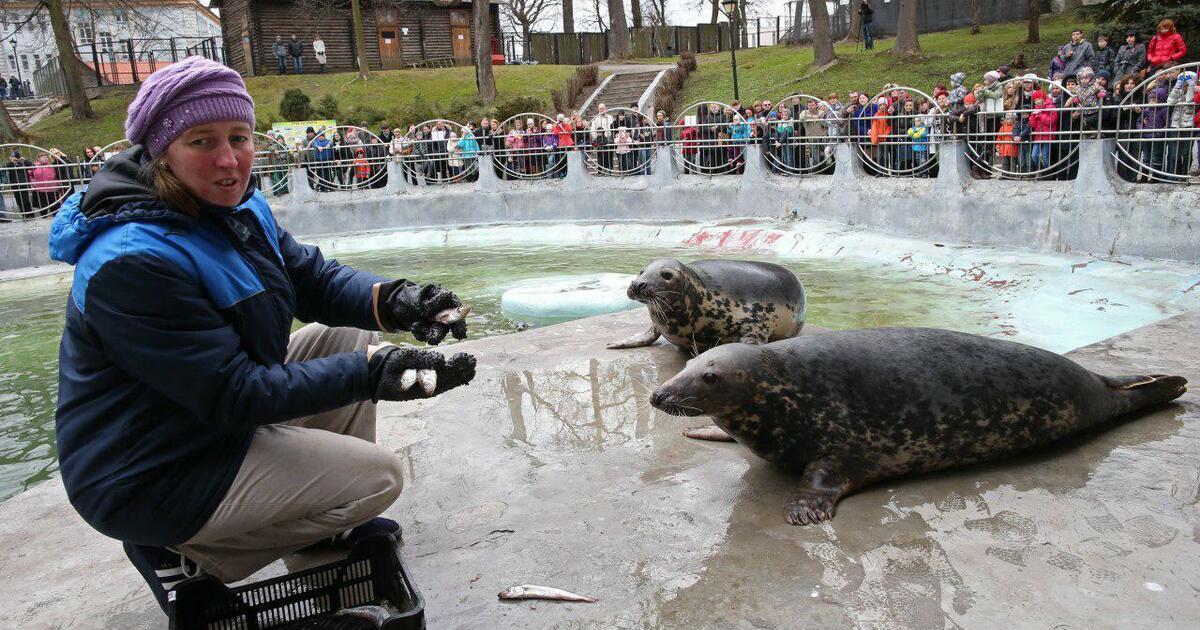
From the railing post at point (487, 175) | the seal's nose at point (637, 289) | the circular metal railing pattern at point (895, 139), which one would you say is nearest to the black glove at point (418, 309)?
the seal's nose at point (637, 289)

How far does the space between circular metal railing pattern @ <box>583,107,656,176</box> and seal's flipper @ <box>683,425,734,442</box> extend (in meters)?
13.2

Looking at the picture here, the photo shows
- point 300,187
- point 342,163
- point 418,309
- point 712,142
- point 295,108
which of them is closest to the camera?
point 418,309

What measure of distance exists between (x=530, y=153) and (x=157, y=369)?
1665 centimetres

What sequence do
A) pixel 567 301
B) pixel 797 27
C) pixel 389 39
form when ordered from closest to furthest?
pixel 567 301 → pixel 389 39 → pixel 797 27

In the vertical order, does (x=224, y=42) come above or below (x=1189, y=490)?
above

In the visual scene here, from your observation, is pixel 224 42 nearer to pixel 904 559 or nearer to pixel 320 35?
pixel 320 35

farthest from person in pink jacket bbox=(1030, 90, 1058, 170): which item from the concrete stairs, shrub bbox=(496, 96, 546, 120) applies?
the concrete stairs

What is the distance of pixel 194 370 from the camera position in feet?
7.37

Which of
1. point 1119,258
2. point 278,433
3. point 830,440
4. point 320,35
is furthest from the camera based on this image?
point 320,35

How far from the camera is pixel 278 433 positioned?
8.41 feet

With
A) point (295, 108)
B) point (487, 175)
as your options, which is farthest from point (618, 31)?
point (487, 175)

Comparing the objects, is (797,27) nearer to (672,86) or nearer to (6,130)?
(672,86)

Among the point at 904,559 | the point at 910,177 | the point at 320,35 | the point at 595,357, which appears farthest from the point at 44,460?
the point at 320,35

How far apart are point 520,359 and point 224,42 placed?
44817 mm
